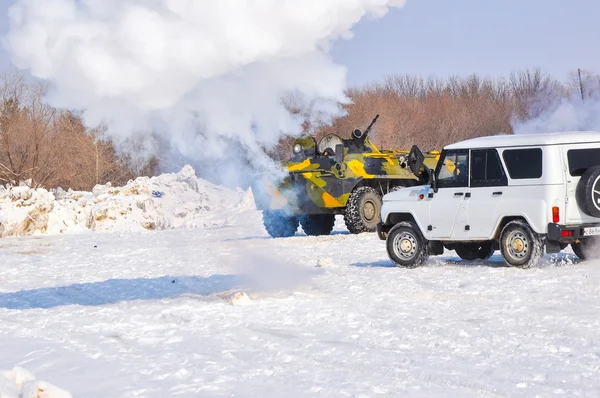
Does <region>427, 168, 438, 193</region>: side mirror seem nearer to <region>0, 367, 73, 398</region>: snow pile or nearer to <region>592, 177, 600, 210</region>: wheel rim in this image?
<region>592, 177, 600, 210</region>: wheel rim

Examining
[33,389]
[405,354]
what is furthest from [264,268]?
[33,389]

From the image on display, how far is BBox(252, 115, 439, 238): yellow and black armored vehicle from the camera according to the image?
22.3 meters

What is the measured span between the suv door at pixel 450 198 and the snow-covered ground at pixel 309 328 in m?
0.59

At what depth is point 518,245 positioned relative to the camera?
13805 mm

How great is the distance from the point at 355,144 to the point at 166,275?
8.90 metres

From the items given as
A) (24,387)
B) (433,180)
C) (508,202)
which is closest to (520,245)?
(508,202)

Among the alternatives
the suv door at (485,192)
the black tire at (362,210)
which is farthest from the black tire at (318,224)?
the suv door at (485,192)

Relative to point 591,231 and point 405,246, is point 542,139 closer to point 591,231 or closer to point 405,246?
point 591,231

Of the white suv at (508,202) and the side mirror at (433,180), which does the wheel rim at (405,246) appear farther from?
the side mirror at (433,180)

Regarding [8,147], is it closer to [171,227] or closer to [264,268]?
[171,227]

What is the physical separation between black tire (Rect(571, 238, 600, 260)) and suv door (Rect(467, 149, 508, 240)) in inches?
56.6

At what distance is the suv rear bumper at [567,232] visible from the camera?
13.3 metres

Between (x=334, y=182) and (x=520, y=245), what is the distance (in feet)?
29.1

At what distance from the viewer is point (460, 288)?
40.0ft
